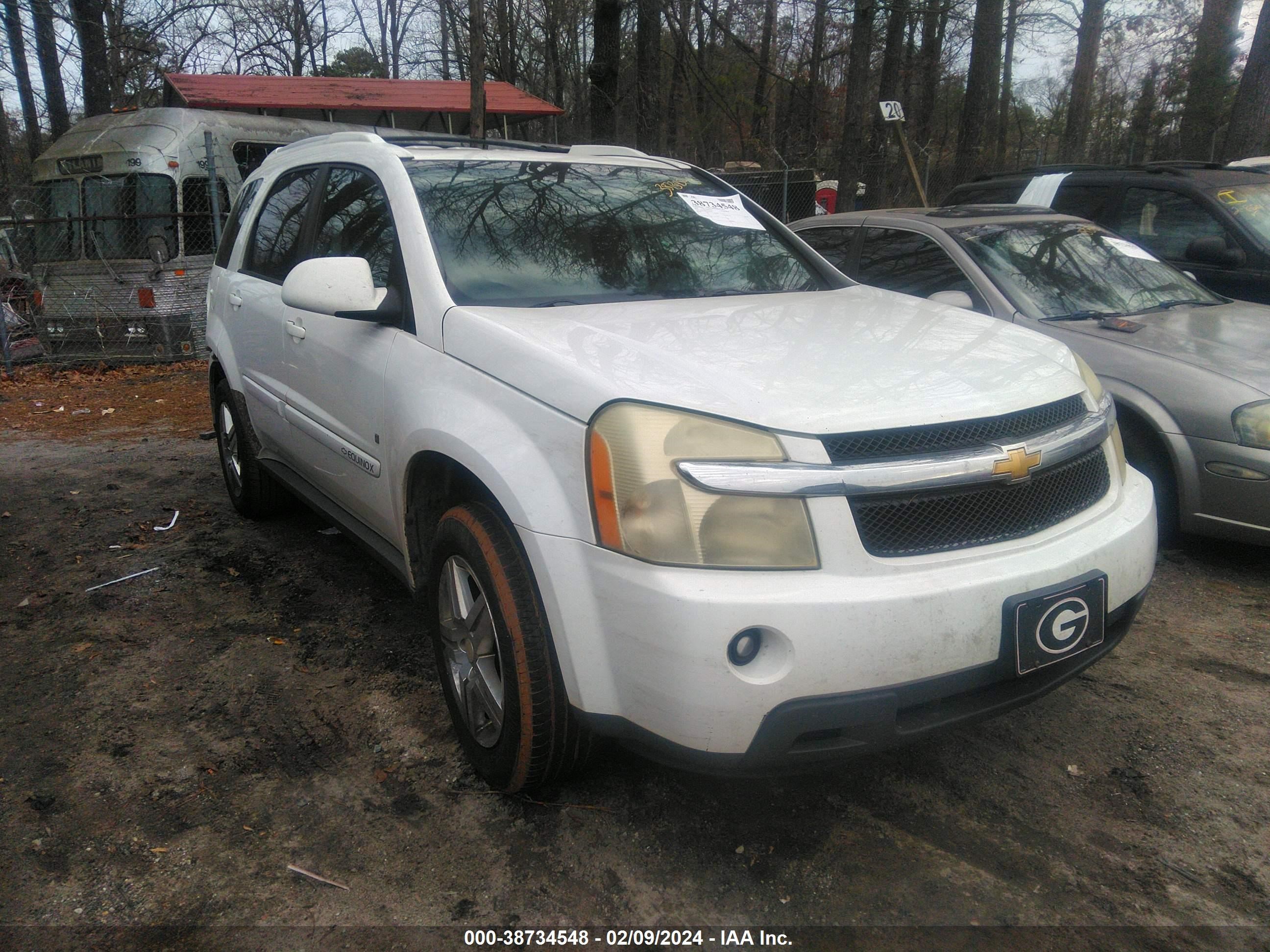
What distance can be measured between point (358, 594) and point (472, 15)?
23.6 feet

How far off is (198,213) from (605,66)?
16.2ft

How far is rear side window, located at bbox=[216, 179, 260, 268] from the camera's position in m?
4.77

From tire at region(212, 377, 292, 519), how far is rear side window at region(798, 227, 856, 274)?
327 centimetres

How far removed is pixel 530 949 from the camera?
2.16m

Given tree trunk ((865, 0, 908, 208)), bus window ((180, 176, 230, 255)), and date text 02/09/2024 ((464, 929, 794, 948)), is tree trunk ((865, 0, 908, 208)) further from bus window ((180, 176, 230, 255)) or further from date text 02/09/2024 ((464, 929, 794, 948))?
date text 02/09/2024 ((464, 929, 794, 948))

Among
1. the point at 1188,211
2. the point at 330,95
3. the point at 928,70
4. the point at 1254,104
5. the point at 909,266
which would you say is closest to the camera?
the point at 909,266

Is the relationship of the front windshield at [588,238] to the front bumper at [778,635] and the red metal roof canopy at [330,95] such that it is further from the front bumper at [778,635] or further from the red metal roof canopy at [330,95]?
the red metal roof canopy at [330,95]

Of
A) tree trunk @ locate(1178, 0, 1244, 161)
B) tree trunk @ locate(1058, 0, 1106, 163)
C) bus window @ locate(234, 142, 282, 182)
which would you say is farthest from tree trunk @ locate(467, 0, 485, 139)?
tree trunk @ locate(1178, 0, 1244, 161)

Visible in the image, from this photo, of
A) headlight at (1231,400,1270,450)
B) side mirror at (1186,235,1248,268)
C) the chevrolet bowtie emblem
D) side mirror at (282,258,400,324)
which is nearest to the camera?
the chevrolet bowtie emblem

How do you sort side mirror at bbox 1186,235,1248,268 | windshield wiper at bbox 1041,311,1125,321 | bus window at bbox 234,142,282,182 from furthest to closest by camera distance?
bus window at bbox 234,142,282,182 → side mirror at bbox 1186,235,1248,268 → windshield wiper at bbox 1041,311,1125,321

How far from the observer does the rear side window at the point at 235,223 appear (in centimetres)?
477

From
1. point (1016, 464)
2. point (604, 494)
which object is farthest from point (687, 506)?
point (1016, 464)

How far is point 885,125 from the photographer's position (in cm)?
1677

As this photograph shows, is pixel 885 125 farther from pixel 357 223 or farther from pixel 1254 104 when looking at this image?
pixel 357 223
